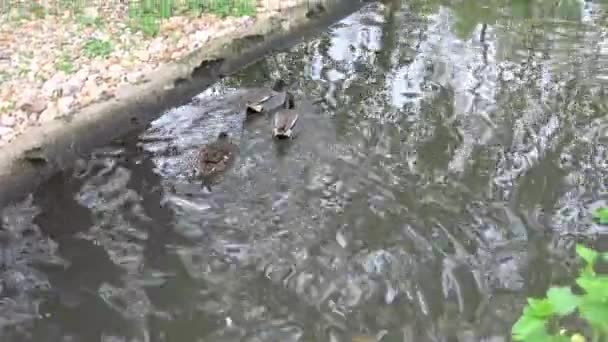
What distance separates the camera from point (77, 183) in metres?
5.88

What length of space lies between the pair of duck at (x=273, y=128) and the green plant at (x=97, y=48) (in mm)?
1793

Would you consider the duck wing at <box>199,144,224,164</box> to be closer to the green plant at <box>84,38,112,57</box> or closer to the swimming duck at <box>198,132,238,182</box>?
the swimming duck at <box>198,132,238,182</box>

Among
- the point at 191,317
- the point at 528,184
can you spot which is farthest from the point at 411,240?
the point at 191,317

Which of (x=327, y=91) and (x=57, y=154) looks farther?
(x=327, y=91)

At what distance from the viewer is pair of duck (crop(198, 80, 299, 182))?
5941 mm

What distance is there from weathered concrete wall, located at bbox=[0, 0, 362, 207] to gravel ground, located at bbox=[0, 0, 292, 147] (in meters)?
0.13

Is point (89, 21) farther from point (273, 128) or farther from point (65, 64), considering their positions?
point (273, 128)

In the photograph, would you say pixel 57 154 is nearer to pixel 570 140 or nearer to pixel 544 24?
pixel 570 140

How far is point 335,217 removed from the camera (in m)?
5.37

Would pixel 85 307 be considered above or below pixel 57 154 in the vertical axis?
below

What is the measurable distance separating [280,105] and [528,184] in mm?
2588

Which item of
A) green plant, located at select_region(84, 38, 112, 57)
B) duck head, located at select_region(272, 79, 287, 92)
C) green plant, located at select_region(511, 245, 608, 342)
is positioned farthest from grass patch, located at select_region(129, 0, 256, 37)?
green plant, located at select_region(511, 245, 608, 342)

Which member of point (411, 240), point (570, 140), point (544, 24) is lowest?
point (411, 240)

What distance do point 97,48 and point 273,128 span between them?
2422 mm
